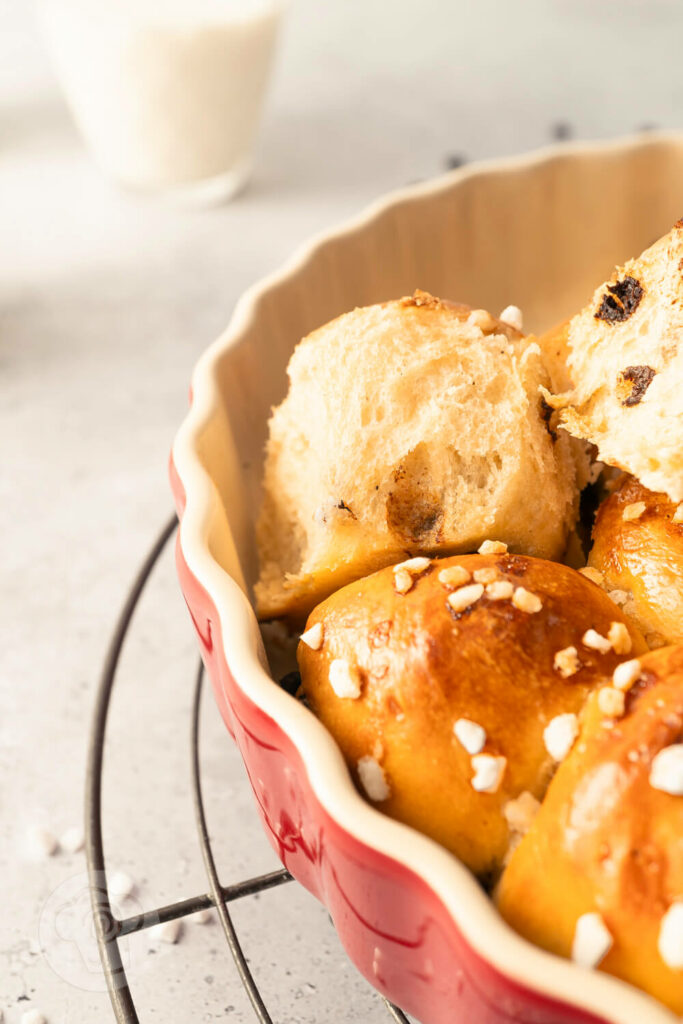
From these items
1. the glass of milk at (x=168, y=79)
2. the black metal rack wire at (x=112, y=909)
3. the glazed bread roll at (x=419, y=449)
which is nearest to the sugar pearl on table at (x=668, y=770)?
the glazed bread roll at (x=419, y=449)

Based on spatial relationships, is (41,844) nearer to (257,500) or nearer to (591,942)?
(257,500)

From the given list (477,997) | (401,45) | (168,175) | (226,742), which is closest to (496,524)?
(477,997)

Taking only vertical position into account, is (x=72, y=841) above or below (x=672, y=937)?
below

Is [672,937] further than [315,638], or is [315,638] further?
[315,638]

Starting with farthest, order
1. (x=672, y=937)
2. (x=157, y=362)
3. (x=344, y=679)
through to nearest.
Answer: (x=157, y=362)
(x=344, y=679)
(x=672, y=937)

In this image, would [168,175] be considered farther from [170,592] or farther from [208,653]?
[208,653]

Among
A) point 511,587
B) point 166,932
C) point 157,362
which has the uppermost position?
point 511,587

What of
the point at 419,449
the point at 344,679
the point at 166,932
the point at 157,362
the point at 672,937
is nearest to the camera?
the point at 672,937

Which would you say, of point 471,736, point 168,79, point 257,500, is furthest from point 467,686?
point 168,79
